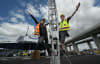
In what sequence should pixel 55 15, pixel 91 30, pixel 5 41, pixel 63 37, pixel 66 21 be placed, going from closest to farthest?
pixel 55 15
pixel 63 37
pixel 66 21
pixel 5 41
pixel 91 30

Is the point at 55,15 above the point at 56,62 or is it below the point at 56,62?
above

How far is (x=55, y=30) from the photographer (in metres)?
2.05

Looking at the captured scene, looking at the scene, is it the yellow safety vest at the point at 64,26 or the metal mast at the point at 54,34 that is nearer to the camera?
the metal mast at the point at 54,34

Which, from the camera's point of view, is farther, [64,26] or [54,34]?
[64,26]

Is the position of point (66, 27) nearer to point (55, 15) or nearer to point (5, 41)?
point (55, 15)

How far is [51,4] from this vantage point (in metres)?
2.43

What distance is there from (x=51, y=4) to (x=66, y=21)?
124 centimetres

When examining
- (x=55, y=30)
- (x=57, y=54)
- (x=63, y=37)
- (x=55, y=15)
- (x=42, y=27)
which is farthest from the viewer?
(x=63, y=37)

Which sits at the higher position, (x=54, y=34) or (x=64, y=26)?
(x=64, y=26)

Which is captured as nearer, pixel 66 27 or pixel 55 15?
pixel 55 15

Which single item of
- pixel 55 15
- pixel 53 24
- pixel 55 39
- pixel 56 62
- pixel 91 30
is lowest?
pixel 56 62

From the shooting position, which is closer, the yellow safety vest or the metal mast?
the metal mast

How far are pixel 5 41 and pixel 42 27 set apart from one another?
11393 millimetres

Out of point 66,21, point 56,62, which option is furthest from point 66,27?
point 56,62
